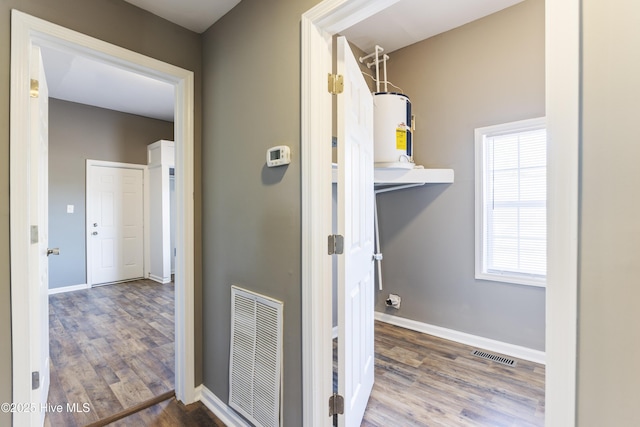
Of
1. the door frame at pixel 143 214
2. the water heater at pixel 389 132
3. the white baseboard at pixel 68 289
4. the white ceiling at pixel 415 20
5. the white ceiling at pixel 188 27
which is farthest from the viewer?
the door frame at pixel 143 214

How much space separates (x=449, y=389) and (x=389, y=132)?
2018mm

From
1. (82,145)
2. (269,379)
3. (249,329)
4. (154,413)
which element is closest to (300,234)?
(249,329)

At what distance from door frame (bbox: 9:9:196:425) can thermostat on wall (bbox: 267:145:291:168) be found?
769 millimetres

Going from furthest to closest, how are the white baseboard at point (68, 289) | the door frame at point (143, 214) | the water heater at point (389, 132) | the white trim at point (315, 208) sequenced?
the door frame at point (143, 214), the white baseboard at point (68, 289), the water heater at point (389, 132), the white trim at point (315, 208)

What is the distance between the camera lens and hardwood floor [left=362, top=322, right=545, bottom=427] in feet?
5.99

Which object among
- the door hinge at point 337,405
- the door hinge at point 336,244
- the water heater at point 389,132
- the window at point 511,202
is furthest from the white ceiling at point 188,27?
the door hinge at point 337,405

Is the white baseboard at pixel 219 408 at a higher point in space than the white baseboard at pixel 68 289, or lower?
lower

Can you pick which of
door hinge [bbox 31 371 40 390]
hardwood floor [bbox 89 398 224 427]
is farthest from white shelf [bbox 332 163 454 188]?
door hinge [bbox 31 371 40 390]

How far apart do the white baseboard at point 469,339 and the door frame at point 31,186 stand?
6.72ft

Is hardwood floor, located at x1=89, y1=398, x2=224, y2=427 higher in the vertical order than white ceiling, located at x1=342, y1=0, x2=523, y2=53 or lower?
lower

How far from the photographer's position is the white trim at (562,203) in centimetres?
77

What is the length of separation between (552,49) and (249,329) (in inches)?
67.8

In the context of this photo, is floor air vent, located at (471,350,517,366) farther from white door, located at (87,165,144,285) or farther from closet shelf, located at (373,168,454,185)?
white door, located at (87,165,144,285)

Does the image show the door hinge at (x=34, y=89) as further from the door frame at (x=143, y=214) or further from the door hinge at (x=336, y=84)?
the door frame at (x=143, y=214)
